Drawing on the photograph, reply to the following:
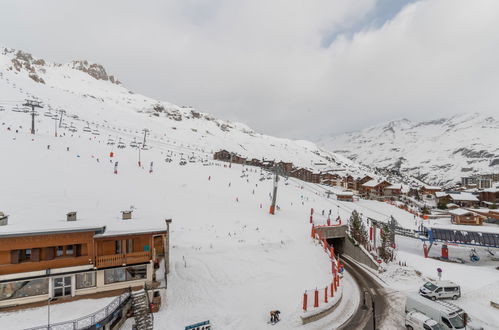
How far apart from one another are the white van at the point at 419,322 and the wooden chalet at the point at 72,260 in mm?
19836

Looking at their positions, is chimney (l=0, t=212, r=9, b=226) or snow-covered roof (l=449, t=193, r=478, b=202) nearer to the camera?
chimney (l=0, t=212, r=9, b=226)

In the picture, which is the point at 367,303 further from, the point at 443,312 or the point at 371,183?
the point at 371,183

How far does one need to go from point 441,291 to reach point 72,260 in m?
31.3

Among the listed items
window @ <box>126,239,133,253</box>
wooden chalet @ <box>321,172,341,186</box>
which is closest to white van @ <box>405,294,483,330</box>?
window @ <box>126,239,133,253</box>

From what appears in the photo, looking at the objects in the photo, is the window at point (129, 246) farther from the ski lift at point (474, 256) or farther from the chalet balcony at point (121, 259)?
the ski lift at point (474, 256)

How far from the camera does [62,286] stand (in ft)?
54.3

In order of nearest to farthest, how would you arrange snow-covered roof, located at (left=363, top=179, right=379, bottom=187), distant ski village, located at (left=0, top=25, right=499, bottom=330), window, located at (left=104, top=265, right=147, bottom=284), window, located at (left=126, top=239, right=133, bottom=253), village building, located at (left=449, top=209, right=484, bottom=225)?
distant ski village, located at (left=0, top=25, right=499, bottom=330) → window, located at (left=104, top=265, right=147, bottom=284) → window, located at (left=126, top=239, right=133, bottom=253) → village building, located at (left=449, top=209, right=484, bottom=225) → snow-covered roof, located at (left=363, top=179, right=379, bottom=187)

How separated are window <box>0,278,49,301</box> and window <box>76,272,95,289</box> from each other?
1742mm

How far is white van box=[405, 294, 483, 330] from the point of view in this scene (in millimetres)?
16781

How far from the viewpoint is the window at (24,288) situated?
15.4 metres

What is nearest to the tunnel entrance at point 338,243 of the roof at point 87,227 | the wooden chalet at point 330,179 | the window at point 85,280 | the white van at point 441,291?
the white van at point 441,291

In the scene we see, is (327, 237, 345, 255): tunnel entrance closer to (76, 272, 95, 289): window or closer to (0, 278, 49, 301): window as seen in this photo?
(76, 272, 95, 289): window

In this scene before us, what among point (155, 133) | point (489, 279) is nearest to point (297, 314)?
point (489, 279)

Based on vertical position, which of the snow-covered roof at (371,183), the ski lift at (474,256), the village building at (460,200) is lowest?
the ski lift at (474,256)
